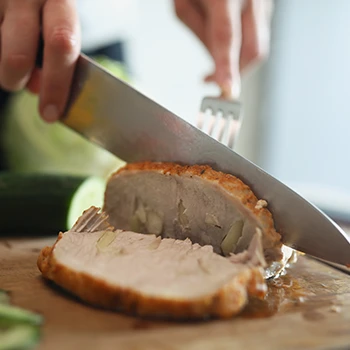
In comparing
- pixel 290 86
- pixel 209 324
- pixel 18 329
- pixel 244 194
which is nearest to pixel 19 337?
pixel 18 329

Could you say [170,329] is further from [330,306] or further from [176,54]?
[176,54]

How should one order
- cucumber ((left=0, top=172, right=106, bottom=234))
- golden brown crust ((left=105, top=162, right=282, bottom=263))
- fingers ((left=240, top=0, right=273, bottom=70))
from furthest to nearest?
fingers ((left=240, top=0, right=273, bottom=70)), cucumber ((left=0, top=172, right=106, bottom=234)), golden brown crust ((left=105, top=162, right=282, bottom=263))

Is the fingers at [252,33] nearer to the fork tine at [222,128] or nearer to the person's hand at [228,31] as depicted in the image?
the person's hand at [228,31]

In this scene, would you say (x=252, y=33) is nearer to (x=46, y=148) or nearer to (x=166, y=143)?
(x=166, y=143)

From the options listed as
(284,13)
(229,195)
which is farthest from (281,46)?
(229,195)

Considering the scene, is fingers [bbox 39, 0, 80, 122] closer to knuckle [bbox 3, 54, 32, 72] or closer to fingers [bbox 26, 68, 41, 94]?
knuckle [bbox 3, 54, 32, 72]

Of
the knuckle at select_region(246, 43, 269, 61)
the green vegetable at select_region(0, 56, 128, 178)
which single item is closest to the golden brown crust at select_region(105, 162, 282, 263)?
the knuckle at select_region(246, 43, 269, 61)

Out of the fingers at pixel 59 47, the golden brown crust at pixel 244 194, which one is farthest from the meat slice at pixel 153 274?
the fingers at pixel 59 47
